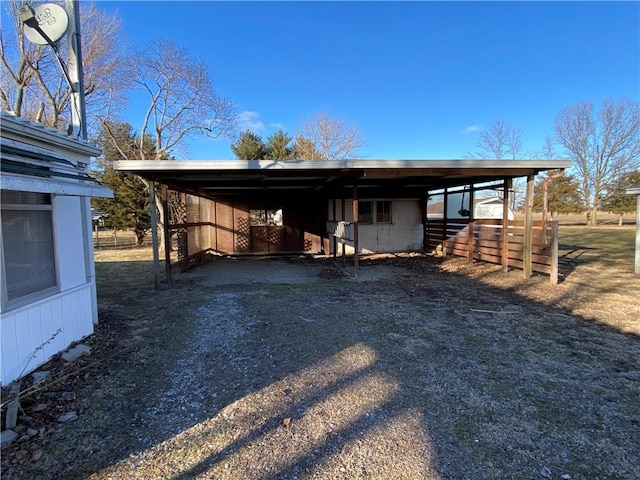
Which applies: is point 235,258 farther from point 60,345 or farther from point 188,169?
point 60,345

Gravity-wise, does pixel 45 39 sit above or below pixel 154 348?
above

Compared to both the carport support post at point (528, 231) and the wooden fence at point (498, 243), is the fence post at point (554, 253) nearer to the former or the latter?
the wooden fence at point (498, 243)

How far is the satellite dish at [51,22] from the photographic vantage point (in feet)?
12.7

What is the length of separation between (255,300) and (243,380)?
278 cm

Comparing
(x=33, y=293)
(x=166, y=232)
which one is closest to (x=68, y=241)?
(x=33, y=293)

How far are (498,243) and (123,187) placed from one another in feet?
51.3

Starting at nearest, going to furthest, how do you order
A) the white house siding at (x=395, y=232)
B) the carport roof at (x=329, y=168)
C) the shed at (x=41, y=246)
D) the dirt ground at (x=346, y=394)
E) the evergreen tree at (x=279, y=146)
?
the dirt ground at (x=346, y=394) → the shed at (x=41, y=246) → the carport roof at (x=329, y=168) → the white house siding at (x=395, y=232) → the evergreen tree at (x=279, y=146)

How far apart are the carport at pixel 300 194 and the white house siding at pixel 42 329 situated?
2719 millimetres

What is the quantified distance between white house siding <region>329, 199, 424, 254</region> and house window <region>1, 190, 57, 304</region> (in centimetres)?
892

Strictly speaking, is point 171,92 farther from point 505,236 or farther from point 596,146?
point 596,146

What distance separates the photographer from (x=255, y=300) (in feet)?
18.2

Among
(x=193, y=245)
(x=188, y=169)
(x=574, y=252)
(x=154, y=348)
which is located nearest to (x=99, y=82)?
(x=193, y=245)

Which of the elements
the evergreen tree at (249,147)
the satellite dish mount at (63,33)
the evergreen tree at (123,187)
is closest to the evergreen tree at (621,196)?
the evergreen tree at (249,147)

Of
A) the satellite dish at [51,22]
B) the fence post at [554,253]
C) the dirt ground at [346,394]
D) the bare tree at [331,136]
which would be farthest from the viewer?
the bare tree at [331,136]
